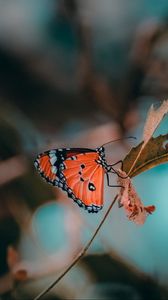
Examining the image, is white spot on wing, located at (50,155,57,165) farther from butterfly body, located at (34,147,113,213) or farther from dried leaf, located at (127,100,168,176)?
dried leaf, located at (127,100,168,176)

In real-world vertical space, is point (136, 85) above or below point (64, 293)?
above

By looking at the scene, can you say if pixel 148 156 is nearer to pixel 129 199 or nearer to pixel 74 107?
pixel 129 199

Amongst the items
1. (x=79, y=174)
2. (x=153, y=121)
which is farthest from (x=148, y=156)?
(x=79, y=174)

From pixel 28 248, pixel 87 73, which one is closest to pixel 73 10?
pixel 87 73

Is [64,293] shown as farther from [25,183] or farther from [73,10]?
[73,10]

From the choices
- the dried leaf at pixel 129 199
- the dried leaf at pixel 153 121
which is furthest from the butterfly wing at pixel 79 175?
the dried leaf at pixel 153 121

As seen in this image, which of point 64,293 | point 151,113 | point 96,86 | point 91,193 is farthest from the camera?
point 96,86
